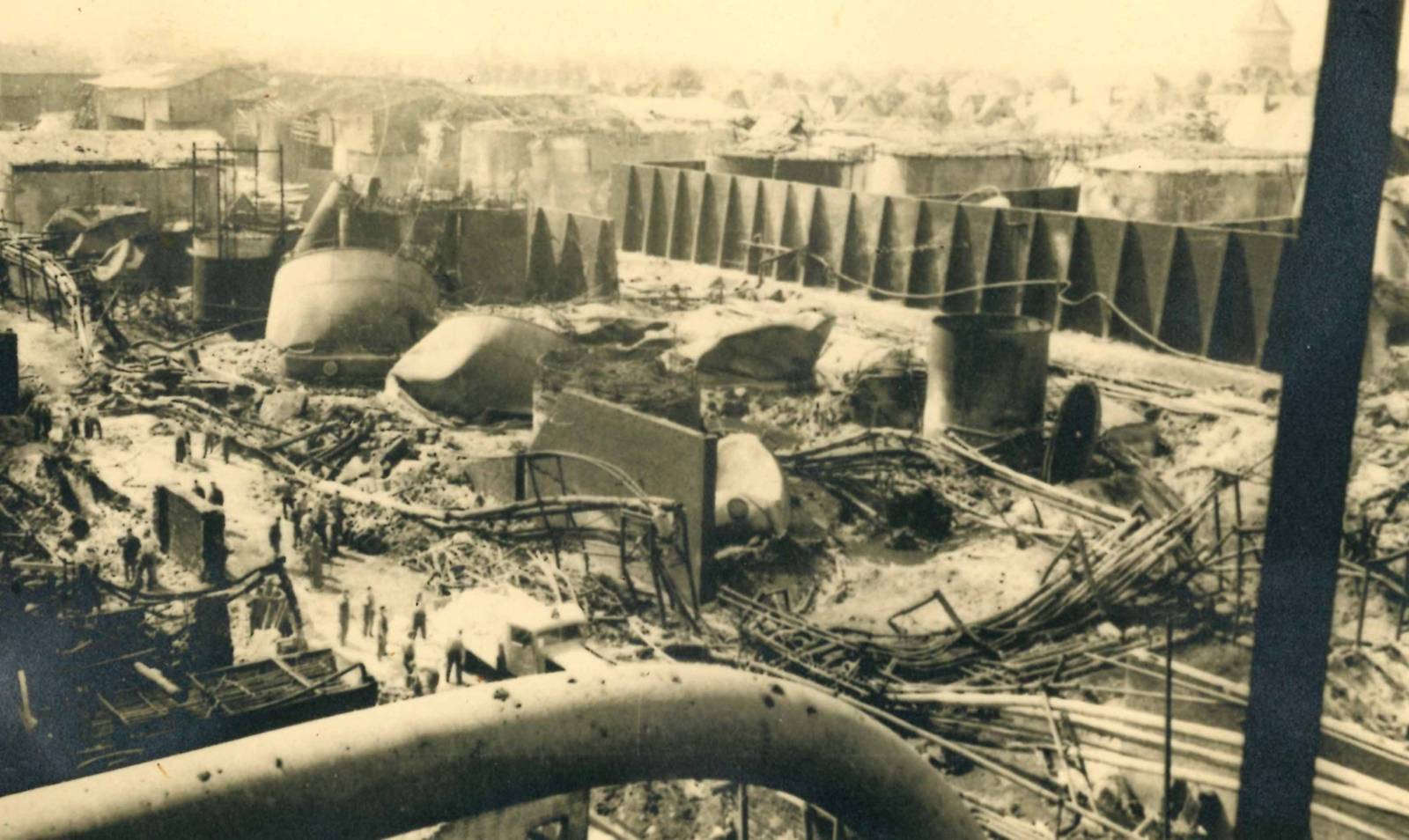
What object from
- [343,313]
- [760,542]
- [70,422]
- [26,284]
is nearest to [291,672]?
[70,422]

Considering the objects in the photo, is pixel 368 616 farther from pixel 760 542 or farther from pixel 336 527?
pixel 760 542

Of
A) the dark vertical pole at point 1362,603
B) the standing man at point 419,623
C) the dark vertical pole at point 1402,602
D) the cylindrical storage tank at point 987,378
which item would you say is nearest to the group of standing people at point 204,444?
the standing man at point 419,623

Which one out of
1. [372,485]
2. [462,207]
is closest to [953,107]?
[462,207]

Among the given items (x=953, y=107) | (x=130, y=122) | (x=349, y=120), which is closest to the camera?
(x=130, y=122)

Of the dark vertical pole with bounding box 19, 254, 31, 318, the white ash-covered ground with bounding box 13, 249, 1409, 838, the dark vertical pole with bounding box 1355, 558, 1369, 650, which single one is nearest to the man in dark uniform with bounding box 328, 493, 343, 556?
the white ash-covered ground with bounding box 13, 249, 1409, 838

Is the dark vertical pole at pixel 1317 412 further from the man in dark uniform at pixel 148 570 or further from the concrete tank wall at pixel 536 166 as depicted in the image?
the concrete tank wall at pixel 536 166

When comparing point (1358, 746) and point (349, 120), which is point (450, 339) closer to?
point (1358, 746)
